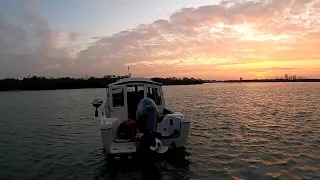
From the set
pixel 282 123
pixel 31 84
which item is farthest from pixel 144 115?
pixel 31 84

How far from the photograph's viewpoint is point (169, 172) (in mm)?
11055

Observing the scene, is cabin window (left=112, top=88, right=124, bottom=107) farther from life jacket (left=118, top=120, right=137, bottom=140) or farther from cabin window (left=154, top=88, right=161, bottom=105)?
life jacket (left=118, top=120, right=137, bottom=140)

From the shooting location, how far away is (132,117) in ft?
50.7

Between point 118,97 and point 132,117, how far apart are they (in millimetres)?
1297

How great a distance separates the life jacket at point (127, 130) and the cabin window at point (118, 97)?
3.19 m

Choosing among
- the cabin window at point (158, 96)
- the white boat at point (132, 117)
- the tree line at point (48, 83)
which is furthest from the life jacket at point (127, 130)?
the tree line at point (48, 83)

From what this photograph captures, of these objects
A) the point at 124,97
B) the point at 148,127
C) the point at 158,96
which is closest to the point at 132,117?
the point at 124,97

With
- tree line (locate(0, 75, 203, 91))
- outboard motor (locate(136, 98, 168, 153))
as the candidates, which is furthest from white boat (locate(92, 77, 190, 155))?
tree line (locate(0, 75, 203, 91))

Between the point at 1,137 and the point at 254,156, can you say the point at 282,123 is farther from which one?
the point at 1,137

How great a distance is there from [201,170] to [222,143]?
468 cm

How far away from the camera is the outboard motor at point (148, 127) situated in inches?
436

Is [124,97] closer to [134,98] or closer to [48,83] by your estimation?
[134,98]

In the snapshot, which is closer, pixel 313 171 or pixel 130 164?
pixel 313 171

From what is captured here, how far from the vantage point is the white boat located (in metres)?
11.4
